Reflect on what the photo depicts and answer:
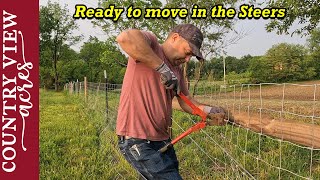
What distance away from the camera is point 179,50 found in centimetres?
271

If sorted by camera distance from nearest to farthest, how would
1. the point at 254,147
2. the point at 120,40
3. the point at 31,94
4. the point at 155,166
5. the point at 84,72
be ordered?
1. the point at 120,40
2. the point at 155,166
3. the point at 31,94
4. the point at 254,147
5. the point at 84,72

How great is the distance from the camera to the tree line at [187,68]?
25.3 m

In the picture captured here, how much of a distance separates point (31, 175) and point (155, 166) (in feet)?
8.95

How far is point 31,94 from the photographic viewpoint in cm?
473

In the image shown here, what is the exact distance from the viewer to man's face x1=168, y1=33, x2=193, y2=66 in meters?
2.66

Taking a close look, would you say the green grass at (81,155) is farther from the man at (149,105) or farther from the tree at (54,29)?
the tree at (54,29)

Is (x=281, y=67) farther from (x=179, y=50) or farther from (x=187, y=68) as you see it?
(x=179, y=50)

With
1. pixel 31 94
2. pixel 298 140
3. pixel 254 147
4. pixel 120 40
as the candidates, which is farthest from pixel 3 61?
pixel 254 147

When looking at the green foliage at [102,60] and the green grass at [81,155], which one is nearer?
the green grass at [81,155]

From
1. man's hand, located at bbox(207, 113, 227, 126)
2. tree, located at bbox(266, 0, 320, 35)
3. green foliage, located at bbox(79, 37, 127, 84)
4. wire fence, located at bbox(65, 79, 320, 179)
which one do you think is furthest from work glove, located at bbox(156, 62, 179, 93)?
green foliage, located at bbox(79, 37, 127, 84)

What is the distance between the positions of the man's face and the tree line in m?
6.19

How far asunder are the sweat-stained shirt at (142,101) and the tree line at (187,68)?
248 inches

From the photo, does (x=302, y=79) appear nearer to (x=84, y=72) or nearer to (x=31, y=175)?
(x=31, y=175)

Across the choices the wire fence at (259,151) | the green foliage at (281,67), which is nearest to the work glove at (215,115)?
the wire fence at (259,151)
